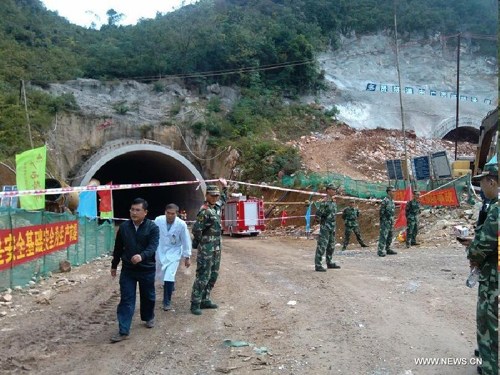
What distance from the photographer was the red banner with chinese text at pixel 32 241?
7648 millimetres

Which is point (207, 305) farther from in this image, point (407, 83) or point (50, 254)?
point (407, 83)

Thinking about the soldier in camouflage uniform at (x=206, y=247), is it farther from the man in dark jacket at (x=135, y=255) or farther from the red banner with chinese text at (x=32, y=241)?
the red banner with chinese text at (x=32, y=241)

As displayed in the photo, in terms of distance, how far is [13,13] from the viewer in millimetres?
40781

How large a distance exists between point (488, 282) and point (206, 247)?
366cm

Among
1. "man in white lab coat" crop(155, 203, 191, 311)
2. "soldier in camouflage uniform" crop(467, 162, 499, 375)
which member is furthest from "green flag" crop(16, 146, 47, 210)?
"soldier in camouflage uniform" crop(467, 162, 499, 375)

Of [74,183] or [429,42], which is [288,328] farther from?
[429,42]

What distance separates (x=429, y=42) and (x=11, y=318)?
2077 inches

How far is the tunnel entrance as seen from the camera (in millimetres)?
45022

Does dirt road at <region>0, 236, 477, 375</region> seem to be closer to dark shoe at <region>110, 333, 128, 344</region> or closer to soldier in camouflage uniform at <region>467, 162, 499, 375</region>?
dark shoe at <region>110, 333, 128, 344</region>

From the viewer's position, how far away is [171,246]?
6664mm

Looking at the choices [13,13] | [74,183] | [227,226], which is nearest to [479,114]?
[227,226]

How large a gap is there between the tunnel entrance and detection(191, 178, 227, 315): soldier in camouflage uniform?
42.3 m

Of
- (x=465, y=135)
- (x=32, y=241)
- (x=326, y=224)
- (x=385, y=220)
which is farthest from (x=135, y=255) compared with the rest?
(x=465, y=135)

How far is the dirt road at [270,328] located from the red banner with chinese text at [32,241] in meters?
0.63
